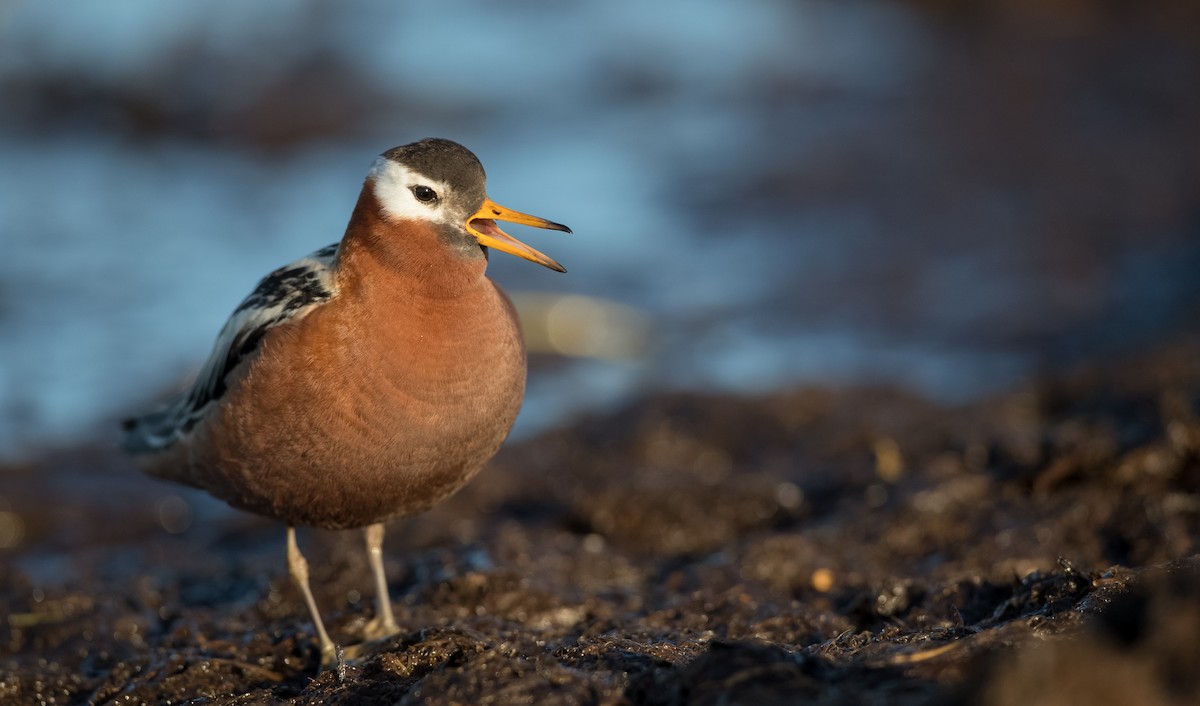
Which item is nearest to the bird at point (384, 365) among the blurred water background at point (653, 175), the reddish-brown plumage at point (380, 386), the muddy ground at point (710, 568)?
the reddish-brown plumage at point (380, 386)

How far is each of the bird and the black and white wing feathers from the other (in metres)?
0.01

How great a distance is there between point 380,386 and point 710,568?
221 centimetres

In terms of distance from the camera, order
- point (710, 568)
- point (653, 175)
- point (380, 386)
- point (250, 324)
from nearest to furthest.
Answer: point (380, 386) < point (250, 324) < point (710, 568) < point (653, 175)

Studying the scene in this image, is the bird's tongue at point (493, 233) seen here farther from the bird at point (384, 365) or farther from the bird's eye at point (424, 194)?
the bird's eye at point (424, 194)

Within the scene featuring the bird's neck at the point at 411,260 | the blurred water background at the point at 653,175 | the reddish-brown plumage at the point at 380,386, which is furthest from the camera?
the blurred water background at the point at 653,175

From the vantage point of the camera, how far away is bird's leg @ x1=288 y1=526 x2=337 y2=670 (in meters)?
5.55

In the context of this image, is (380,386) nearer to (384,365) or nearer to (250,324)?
(384,365)

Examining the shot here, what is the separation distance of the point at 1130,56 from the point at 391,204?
16.2 meters

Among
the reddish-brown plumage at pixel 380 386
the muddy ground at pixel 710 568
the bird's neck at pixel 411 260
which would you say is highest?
the bird's neck at pixel 411 260

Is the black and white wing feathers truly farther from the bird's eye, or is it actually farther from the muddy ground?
the muddy ground

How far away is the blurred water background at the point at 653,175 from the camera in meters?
11.7

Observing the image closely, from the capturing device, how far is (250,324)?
19.1ft

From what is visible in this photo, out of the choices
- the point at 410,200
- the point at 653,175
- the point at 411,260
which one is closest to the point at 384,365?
the point at 411,260

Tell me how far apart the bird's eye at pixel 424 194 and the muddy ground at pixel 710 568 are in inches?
70.9
